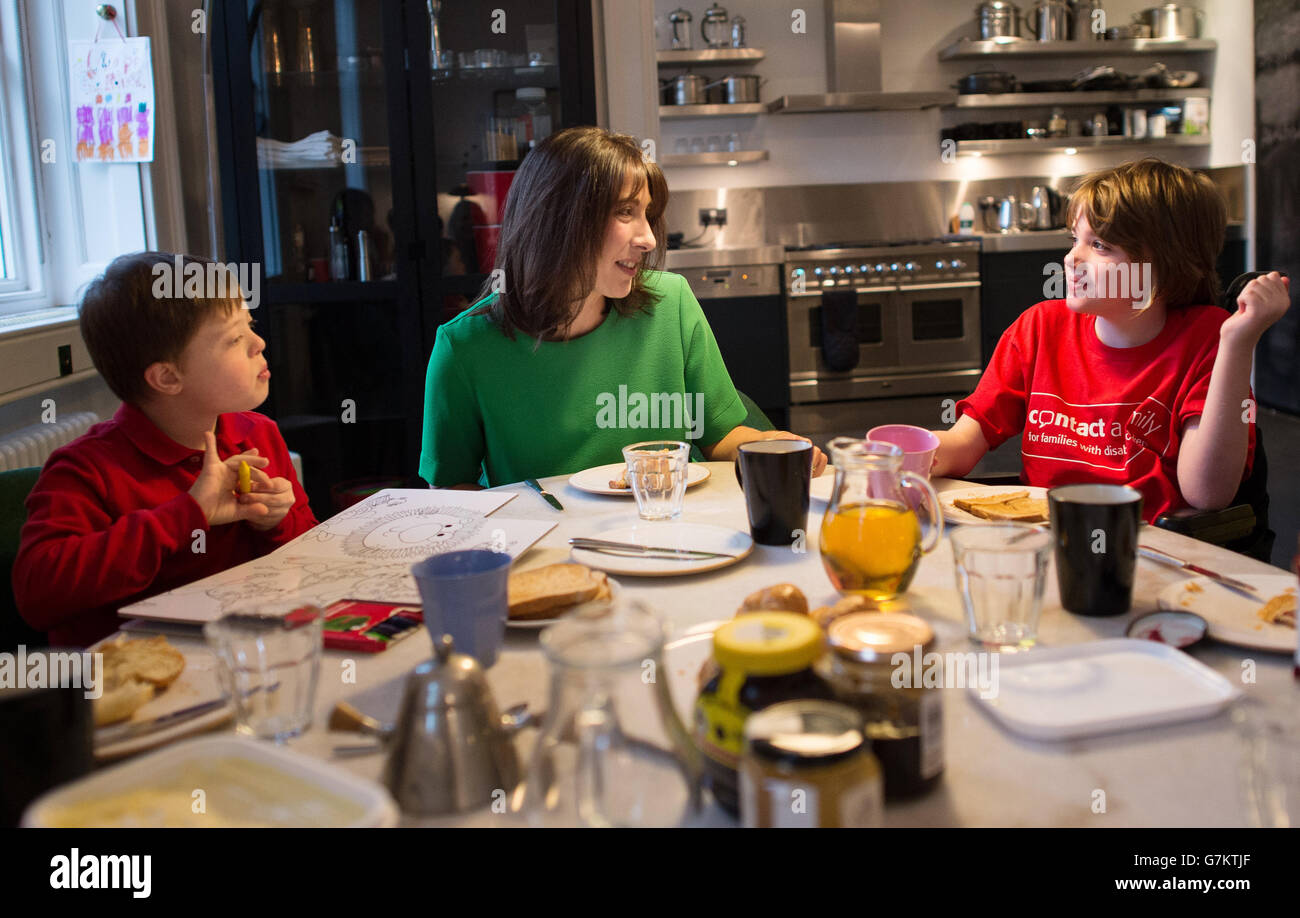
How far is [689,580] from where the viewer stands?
1.11 meters

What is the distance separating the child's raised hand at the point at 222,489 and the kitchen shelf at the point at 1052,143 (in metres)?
4.61

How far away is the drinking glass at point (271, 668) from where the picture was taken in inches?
30.1

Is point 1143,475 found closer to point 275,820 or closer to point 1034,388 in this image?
point 1034,388

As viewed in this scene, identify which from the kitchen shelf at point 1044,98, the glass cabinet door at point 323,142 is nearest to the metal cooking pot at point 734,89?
the kitchen shelf at point 1044,98

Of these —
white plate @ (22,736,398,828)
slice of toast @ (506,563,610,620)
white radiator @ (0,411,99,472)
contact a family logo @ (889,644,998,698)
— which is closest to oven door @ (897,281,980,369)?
white radiator @ (0,411,99,472)

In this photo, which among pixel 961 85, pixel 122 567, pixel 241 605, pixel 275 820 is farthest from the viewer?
pixel 961 85

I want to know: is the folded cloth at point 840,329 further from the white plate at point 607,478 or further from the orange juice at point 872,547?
the orange juice at point 872,547

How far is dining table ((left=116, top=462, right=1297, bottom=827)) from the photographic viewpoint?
65 centimetres

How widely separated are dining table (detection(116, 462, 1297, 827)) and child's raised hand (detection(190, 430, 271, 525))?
326 mm

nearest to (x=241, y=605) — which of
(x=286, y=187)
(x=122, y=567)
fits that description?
(x=122, y=567)

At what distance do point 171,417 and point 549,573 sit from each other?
710mm

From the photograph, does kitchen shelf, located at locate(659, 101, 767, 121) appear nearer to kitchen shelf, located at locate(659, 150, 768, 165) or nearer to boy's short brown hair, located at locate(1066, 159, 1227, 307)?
kitchen shelf, located at locate(659, 150, 768, 165)

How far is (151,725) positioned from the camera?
784 mm
